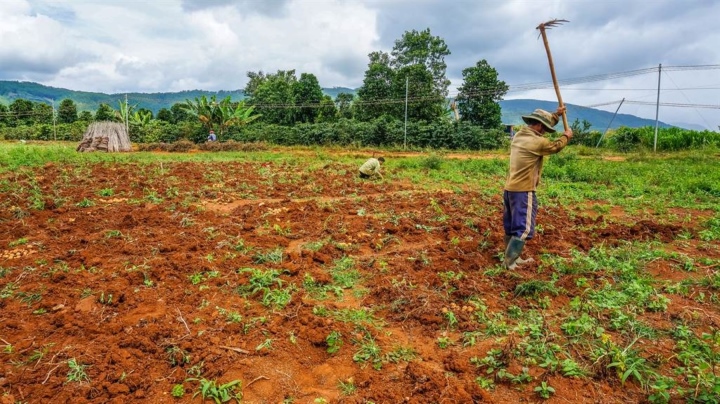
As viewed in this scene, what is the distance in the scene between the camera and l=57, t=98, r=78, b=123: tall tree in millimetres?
38188

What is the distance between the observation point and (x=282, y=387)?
112 inches

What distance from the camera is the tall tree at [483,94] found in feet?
83.3

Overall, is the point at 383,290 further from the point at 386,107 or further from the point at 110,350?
the point at 386,107

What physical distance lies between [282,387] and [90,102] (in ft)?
611

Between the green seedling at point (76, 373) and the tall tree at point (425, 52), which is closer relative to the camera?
the green seedling at point (76, 373)

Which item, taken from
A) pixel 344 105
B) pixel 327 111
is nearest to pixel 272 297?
pixel 327 111

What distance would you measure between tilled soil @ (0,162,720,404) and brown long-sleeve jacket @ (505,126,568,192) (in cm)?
97

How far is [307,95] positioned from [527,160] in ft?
97.6

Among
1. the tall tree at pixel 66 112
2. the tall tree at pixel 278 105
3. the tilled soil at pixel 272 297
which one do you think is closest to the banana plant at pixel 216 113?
the tall tree at pixel 278 105

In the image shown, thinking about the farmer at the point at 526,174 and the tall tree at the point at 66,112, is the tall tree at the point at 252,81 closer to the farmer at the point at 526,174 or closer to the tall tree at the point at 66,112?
the tall tree at the point at 66,112

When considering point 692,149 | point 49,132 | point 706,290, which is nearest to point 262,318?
point 706,290

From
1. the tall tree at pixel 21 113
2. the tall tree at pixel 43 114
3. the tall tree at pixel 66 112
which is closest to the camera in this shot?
the tall tree at pixel 21 113

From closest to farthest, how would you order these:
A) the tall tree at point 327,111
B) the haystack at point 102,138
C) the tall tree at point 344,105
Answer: the haystack at point 102,138 < the tall tree at point 327,111 < the tall tree at point 344,105

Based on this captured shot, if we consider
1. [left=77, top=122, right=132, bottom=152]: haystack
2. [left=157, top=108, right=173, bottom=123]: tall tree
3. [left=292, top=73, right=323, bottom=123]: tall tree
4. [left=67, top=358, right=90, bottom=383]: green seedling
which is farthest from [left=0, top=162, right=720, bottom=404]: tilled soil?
[left=157, top=108, right=173, bottom=123]: tall tree
